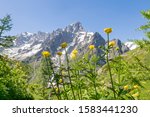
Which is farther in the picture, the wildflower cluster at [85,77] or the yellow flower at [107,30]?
the wildflower cluster at [85,77]

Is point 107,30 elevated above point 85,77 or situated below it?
above

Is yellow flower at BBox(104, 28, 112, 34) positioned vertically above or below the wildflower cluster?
above

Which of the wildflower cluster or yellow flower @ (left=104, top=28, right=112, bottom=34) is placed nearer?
yellow flower @ (left=104, top=28, right=112, bottom=34)

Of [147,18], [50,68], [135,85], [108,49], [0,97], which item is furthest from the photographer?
[147,18]

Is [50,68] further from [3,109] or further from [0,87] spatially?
[0,87]

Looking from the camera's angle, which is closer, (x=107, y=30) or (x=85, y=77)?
(x=107, y=30)

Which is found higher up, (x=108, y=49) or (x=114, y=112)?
(x=108, y=49)

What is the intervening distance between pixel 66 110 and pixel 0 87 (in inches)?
128

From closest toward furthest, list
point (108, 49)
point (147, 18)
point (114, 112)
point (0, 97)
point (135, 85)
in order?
point (114, 112) < point (108, 49) < point (135, 85) < point (0, 97) < point (147, 18)

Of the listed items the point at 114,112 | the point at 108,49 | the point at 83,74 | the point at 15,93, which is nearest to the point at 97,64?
the point at 83,74

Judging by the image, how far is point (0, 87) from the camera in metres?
7.68

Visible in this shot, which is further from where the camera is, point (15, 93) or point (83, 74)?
point (15, 93)

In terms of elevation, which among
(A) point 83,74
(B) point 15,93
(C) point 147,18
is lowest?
(B) point 15,93

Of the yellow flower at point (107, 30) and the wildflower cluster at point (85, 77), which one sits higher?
the yellow flower at point (107, 30)
